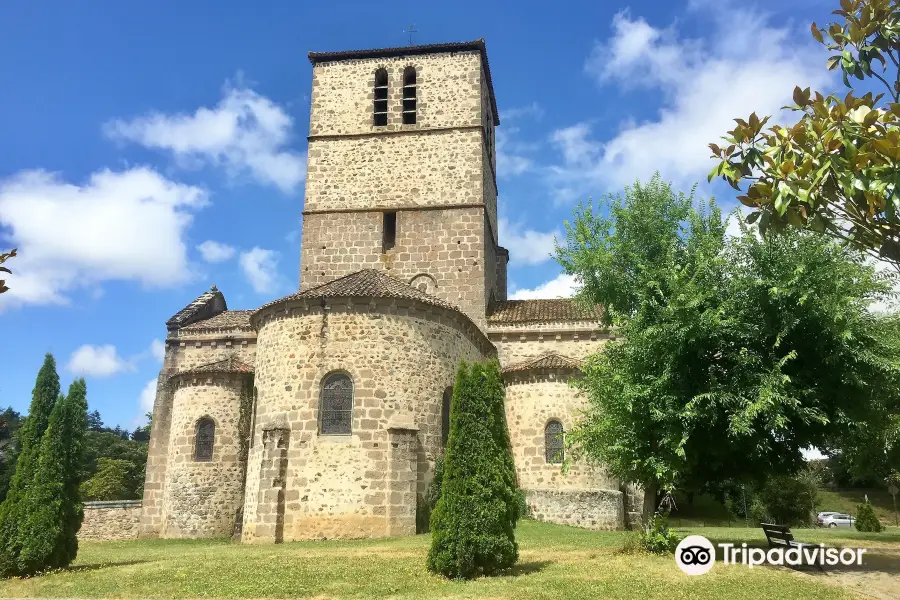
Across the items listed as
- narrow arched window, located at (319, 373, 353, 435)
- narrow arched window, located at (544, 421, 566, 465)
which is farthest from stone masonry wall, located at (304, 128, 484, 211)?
narrow arched window, located at (319, 373, 353, 435)

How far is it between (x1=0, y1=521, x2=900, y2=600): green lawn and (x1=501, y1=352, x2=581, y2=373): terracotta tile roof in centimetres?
803

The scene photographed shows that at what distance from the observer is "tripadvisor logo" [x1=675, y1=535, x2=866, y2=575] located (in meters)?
12.0

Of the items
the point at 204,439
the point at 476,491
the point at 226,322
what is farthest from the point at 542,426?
the point at 226,322

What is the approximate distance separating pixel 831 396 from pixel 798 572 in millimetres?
3569

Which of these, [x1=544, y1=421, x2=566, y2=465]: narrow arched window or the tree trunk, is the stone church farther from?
the tree trunk

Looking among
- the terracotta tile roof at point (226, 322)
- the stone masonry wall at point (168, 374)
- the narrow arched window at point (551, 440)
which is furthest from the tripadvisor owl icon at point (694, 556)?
the terracotta tile roof at point (226, 322)

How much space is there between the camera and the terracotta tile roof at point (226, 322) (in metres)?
26.8

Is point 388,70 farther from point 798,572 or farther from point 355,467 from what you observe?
point 798,572

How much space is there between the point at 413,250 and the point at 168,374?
11.0 meters

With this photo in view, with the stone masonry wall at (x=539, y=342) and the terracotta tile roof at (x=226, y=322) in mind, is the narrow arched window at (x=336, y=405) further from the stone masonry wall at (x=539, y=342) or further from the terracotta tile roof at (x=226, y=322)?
the terracotta tile roof at (x=226, y=322)

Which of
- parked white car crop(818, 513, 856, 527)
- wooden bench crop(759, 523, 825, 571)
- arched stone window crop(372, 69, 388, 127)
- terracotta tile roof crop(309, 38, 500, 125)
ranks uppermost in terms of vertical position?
terracotta tile roof crop(309, 38, 500, 125)

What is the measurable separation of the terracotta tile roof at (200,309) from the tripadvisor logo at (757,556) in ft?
70.6

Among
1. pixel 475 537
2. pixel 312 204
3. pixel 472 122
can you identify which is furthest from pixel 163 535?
pixel 472 122

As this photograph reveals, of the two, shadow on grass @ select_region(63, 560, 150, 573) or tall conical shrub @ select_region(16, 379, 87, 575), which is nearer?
tall conical shrub @ select_region(16, 379, 87, 575)
